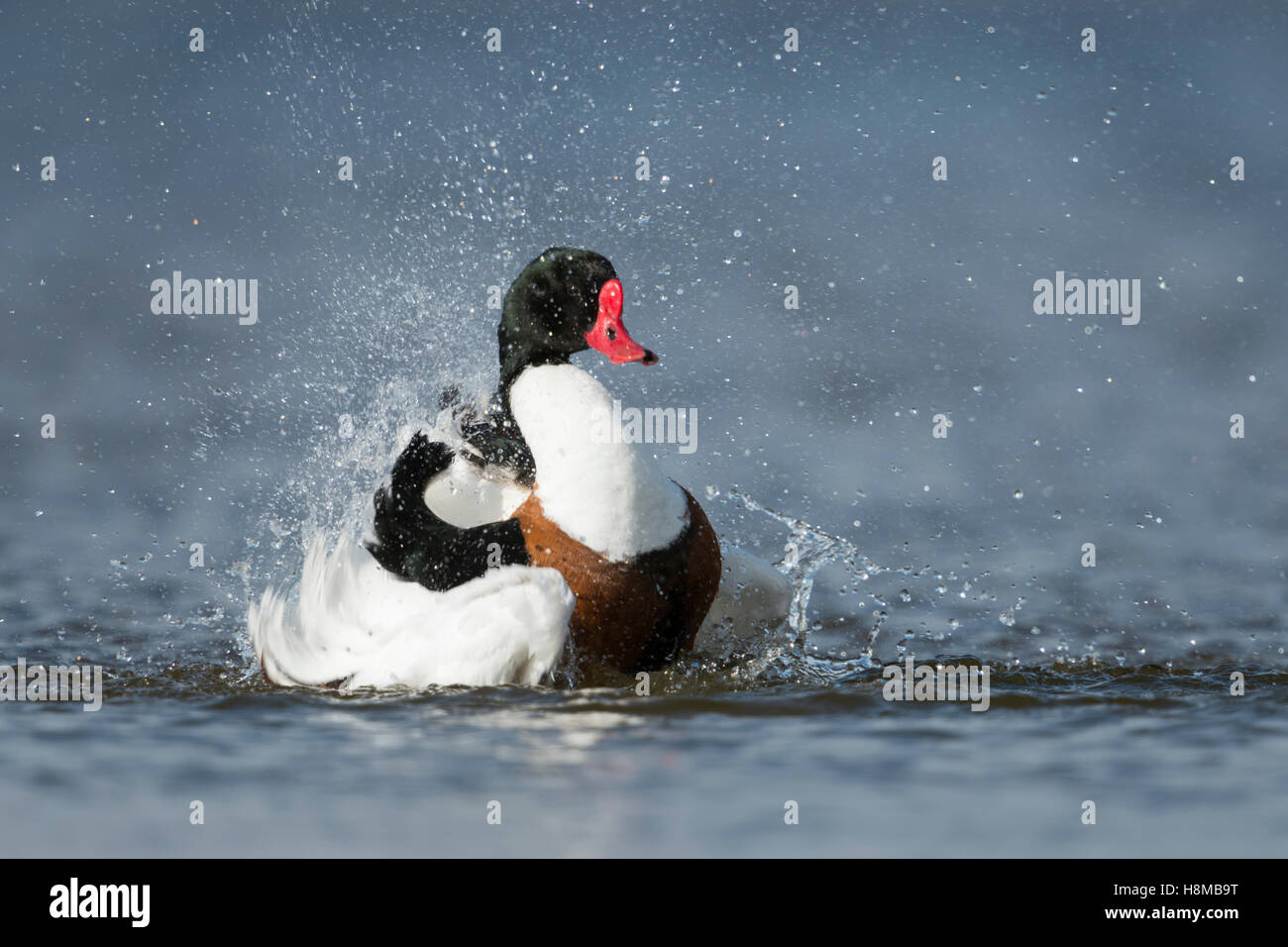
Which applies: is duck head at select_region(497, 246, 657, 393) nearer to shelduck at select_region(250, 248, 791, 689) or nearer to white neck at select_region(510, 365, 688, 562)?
shelduck at select_region(250, 248, 791, 689)

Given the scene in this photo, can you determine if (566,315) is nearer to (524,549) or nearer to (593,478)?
(593,478)

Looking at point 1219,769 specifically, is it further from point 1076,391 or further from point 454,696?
point 1076,391

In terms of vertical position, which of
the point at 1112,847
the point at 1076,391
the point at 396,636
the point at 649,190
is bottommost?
the point at 1112,847

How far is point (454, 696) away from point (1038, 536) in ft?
13.2

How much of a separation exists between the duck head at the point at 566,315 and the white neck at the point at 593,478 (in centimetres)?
19

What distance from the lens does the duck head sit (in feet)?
18.7

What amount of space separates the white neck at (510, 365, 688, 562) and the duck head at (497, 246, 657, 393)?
0.19 m

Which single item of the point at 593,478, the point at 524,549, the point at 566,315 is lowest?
the point at 524,549

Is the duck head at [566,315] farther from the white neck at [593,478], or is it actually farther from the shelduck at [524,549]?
the white neck at [593,478]

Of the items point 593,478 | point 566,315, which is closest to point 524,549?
point 593,478

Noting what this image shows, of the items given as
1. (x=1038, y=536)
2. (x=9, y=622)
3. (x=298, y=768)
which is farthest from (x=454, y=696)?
(x=1038, y=536)

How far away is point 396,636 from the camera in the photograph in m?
5.42

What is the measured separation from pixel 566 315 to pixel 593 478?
28.5 inches

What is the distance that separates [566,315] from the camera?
569 cm
